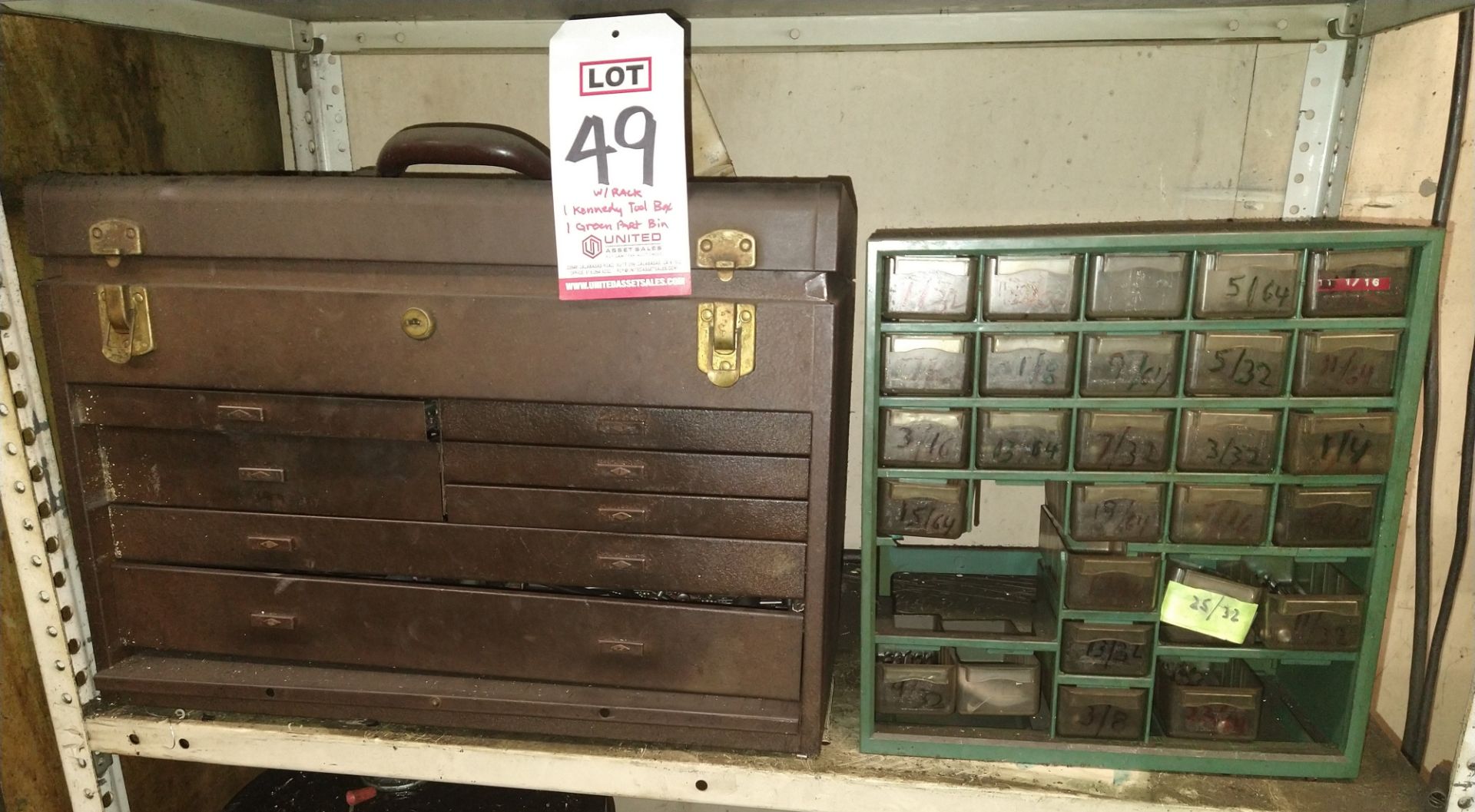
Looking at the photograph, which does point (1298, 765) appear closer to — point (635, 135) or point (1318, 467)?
point (1318, 467)

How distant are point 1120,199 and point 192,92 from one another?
1259 mm

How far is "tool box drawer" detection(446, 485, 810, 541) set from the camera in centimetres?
85

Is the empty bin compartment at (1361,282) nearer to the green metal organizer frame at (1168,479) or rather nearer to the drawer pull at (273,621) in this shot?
the green metal organizer frame at (1168,479)

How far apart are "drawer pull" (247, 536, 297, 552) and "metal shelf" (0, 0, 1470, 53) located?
594mm

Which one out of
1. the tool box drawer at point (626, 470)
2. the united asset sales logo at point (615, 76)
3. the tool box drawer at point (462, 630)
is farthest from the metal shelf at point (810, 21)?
the tool box drawer at point (462, 630)

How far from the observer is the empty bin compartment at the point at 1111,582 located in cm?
85

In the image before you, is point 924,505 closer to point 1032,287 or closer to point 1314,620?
point 1032,287

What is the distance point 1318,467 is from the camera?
0.81 meters

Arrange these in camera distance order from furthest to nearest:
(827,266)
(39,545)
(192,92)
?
(192,92)
(39,545)
(827,266)

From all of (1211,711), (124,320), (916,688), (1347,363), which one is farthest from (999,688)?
(124,320)

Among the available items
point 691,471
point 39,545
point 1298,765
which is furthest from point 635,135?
point 1298,765

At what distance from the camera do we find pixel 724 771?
34.5 inches

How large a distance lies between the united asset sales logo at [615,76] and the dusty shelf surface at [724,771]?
0.66 m

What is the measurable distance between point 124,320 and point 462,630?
18.1 inches
